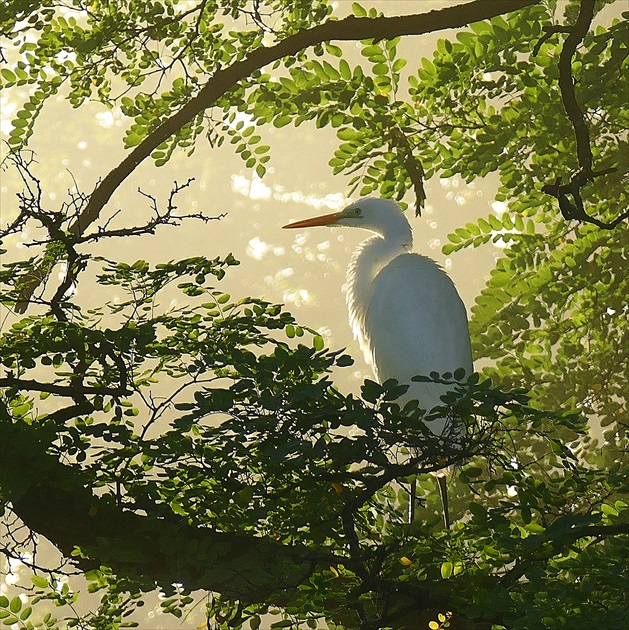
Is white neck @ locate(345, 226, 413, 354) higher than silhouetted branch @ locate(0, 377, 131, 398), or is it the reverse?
white neck @ locate(345, 226, 413, 354)

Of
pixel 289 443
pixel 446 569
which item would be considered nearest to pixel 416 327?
pixel 446 569

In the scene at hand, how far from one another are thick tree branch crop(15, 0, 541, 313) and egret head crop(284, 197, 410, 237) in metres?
0.84

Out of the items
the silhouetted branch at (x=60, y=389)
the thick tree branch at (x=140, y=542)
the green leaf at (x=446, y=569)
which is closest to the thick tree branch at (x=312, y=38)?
the silhouetted branch at (x=60, y=389)

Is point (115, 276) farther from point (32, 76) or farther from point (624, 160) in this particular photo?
point (624, 160)

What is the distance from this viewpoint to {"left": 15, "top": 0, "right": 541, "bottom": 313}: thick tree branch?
56.4 inches

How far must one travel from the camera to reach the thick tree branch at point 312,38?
1.43m

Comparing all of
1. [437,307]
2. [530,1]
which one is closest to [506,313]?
[437,307]

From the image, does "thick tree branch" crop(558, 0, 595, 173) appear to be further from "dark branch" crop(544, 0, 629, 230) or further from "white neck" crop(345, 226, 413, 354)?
"white neck" crop(345, 226, 413, 354)

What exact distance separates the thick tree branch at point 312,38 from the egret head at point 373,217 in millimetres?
838

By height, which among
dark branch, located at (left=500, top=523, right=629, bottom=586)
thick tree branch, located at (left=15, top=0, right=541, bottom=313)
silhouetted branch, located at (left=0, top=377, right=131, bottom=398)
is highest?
thick tree branch, located at (left=15, top=0, right=541, bottom=313)

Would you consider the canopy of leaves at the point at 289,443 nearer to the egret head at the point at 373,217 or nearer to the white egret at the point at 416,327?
the white egret at the point at 416,327

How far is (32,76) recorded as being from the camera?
1.87m

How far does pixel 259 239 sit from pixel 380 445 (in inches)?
155

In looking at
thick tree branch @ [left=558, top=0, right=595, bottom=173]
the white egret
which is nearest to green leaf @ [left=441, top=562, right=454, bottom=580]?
thick tree branch @ [left=558, top=0, right=595, bottom=173]
